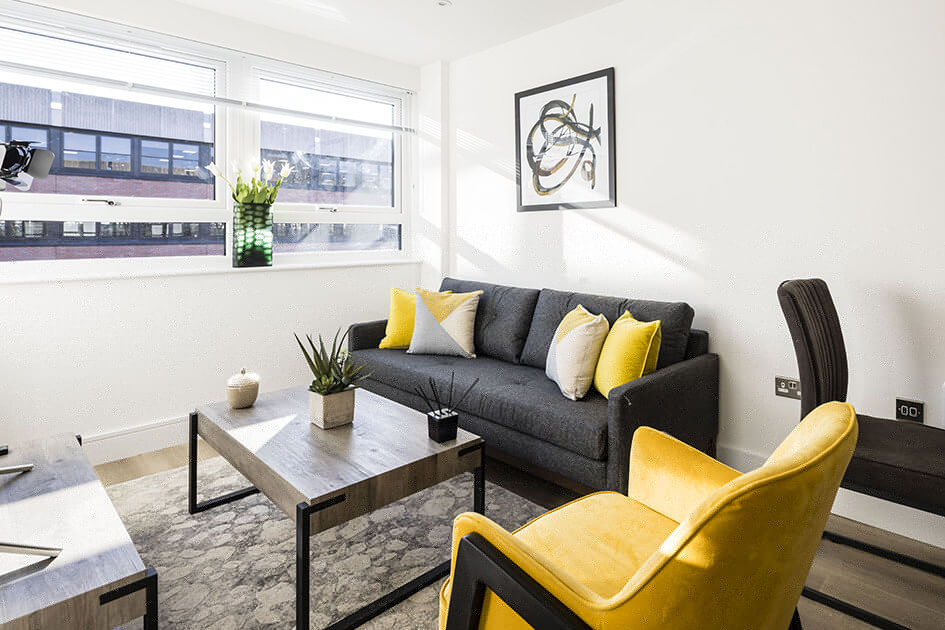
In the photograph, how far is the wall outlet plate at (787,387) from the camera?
8.51 ft

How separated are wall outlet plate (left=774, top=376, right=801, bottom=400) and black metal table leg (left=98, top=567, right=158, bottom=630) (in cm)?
255

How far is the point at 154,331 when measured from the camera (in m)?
3.18

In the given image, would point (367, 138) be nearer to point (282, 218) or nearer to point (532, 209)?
point (282, 218)

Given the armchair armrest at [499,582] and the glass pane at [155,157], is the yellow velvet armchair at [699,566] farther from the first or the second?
the glass pane at [155,157]

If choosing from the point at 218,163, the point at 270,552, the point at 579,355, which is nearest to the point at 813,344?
the point at 579,355

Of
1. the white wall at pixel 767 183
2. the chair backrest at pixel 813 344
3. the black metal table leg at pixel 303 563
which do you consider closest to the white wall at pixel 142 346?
the white wall at pixel 767 183

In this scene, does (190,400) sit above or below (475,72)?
below

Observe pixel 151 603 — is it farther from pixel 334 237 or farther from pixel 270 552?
pixel 334 237

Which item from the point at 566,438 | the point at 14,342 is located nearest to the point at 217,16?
the point at 14,342

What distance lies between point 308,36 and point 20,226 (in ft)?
6.55

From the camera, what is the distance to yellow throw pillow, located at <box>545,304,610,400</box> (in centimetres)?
261

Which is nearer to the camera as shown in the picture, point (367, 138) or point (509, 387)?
point (509, 387)

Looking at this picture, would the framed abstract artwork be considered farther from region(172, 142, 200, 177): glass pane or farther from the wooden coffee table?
region(172, 142, 200, 177): glass pane

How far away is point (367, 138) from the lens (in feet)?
13.8
